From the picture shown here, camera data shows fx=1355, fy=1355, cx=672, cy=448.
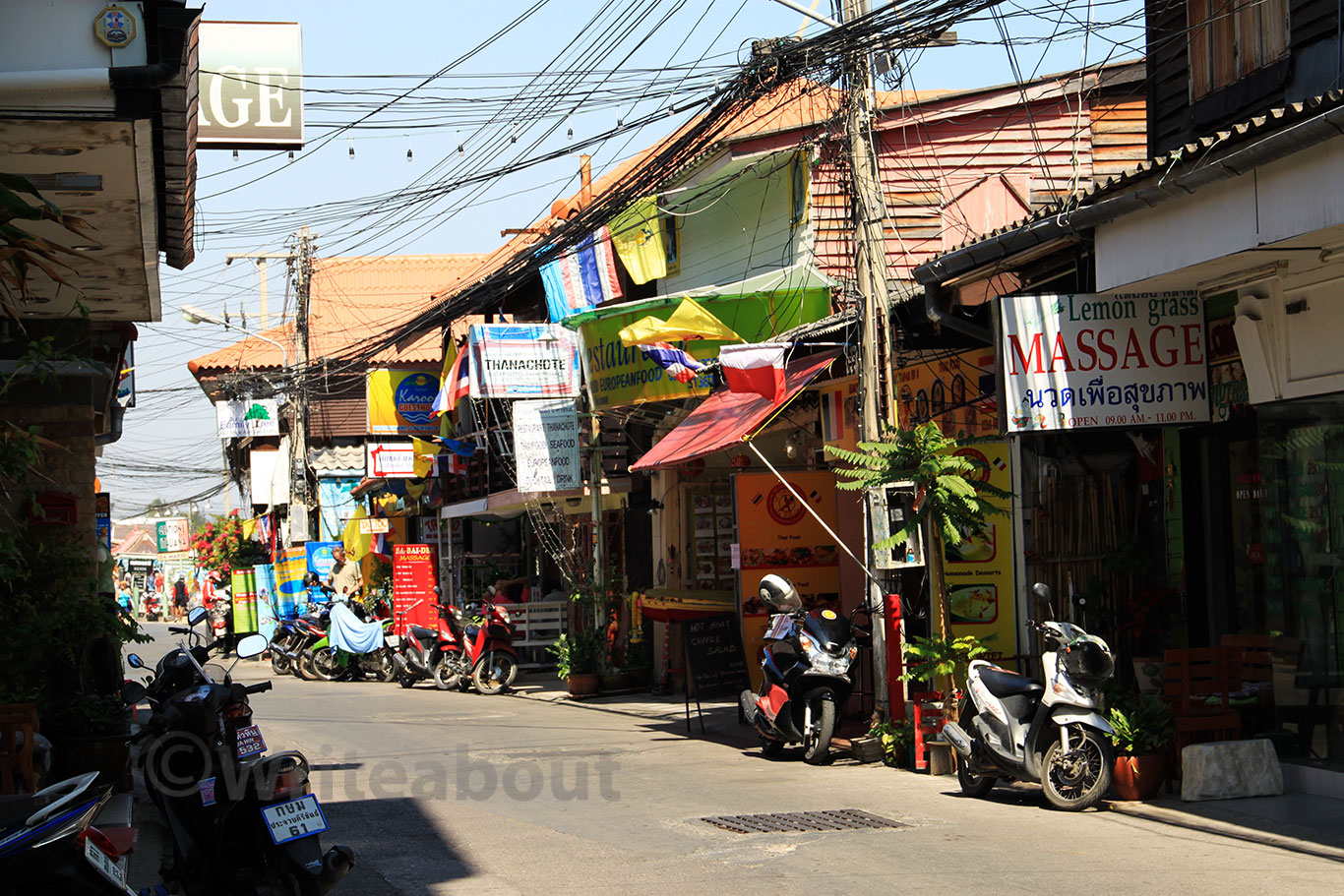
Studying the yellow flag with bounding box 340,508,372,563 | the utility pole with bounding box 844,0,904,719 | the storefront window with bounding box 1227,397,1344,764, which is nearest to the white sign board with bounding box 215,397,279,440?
the yellow flag with bounding box 340,508,372,563

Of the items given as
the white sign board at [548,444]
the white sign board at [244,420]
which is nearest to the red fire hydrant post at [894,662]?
the white sign board at [548,444]

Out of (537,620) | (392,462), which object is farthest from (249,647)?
(392,462)

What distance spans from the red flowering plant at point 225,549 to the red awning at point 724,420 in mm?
28805

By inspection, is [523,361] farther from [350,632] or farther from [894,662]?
[894,662]

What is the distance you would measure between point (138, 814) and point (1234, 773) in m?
8.20

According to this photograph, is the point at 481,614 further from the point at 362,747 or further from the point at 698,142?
the point at 698,142

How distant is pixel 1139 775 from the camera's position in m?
9.60

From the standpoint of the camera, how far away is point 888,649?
12.2 meters

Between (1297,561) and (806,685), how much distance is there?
14.1 ft

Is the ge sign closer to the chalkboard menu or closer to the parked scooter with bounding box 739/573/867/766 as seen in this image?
the parked scooter with bounding box 739/573/867/766

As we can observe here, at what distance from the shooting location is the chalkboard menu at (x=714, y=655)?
15.0 m

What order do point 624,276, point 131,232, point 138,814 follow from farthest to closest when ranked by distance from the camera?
1. point 624,276
2. point 138,814
3. point 131,232

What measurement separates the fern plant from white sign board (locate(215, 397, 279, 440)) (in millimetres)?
29731

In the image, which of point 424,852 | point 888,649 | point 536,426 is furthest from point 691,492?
point 424,852
